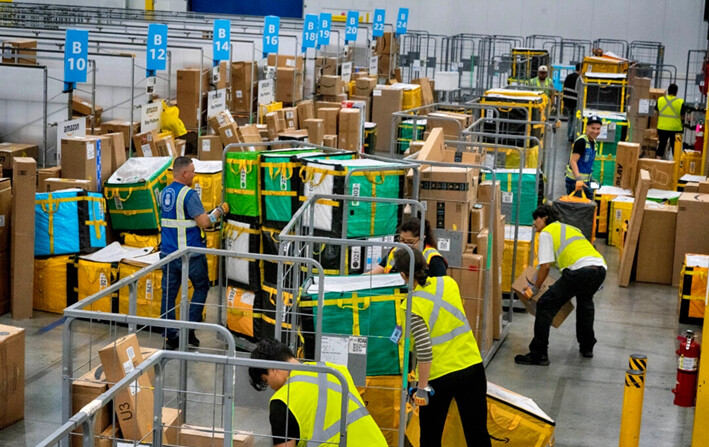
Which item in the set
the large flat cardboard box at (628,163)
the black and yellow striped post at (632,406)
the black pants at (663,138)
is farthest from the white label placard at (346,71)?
the black and yellow striped post at (632,406)

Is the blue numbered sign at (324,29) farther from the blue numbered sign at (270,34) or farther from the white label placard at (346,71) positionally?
the blue numbered sign at (270,34)

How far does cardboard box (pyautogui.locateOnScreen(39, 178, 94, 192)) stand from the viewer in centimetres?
1044

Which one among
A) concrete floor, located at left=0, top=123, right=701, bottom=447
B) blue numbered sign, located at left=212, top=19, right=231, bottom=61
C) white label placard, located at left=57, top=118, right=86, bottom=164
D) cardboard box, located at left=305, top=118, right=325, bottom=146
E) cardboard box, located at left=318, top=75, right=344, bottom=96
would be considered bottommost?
concrete floor, located at left=0, top=123, right=701, bottom=447

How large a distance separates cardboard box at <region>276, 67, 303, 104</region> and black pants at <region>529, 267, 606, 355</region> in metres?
8.87

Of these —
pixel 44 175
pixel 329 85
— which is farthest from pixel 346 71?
pixel 44 175

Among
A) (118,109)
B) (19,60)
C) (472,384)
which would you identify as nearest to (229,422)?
(472,384)

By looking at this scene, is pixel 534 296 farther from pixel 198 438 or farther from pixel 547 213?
pixel 198 438

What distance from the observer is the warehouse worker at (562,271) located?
910cm

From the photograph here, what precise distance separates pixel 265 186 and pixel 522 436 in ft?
10.0

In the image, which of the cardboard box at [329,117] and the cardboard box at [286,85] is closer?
the cardboard box at [329,117]

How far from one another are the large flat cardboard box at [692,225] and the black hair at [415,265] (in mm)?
6518

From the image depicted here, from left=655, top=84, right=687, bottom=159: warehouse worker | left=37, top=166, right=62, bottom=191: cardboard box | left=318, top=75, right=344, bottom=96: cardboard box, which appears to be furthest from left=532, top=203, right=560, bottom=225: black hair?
left=655, top=84, right=687, bottom=159: warehouse worker

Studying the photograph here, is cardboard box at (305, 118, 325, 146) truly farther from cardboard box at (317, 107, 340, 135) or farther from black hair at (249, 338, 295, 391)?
black hair at (249, 338, 295, 391)

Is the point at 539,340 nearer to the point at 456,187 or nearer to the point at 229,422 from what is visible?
the point at 456,187
